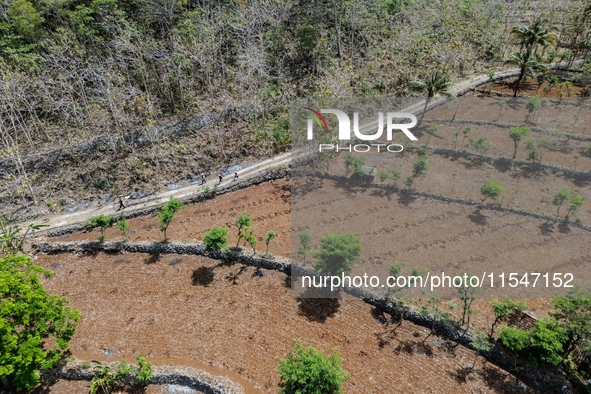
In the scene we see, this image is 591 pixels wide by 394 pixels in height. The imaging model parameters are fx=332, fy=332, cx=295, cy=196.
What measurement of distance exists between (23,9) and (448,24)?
178 feet

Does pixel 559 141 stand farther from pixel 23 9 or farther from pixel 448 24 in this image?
pixel 23 9

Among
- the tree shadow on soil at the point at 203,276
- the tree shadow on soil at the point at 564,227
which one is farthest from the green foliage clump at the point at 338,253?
the tree shadow on soil at the point at 564,227

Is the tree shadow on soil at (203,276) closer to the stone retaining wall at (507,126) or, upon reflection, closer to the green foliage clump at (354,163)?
the green foliage clump at (354,163)

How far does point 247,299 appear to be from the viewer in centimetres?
2131

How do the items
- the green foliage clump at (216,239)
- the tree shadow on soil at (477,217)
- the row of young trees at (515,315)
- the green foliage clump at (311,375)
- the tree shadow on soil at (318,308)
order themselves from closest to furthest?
the green foliage clump at (311,375)
the row of young trees at (515,315)
the tree shadow on soil at (318,308)
the green foliage clump at (216,239)
the tree shadow on soil at (477,217)

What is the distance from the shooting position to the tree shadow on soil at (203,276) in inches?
888

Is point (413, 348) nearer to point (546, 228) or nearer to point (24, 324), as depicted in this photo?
point (546, 228)

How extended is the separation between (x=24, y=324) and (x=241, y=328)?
10.4 meters

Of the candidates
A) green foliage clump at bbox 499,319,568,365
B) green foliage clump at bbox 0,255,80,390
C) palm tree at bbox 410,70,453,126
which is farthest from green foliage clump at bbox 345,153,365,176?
green foliage clump at bbox 0,255,80,390

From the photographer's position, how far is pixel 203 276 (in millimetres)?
23000

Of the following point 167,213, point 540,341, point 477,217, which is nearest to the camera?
point 540,341

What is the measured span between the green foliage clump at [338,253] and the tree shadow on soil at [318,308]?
7.05ft

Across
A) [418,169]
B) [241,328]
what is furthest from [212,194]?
[418,169]

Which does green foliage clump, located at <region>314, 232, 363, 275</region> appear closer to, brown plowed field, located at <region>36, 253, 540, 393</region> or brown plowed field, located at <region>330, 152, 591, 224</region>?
brown plowed field, located at <region>36, 253, 540, 393</region>
